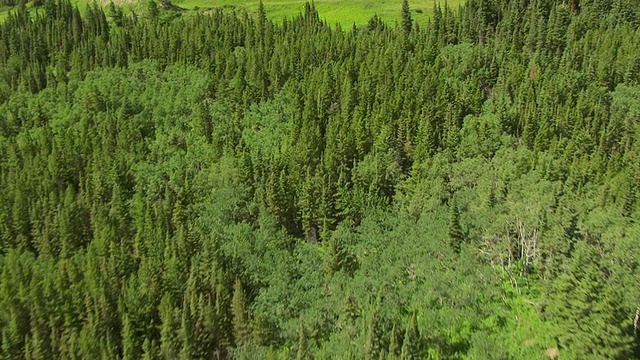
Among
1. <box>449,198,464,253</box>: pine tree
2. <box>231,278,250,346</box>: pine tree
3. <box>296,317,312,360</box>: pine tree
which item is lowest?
<box>231,278,250,346</box>: pine tree

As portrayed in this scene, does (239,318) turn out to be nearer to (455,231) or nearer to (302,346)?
(302,346)

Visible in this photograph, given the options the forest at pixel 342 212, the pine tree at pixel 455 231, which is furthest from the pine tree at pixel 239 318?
the pine tree at pixel 455 231

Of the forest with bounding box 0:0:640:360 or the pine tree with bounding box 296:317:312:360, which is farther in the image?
the forest with bounding box 0:0:640:360

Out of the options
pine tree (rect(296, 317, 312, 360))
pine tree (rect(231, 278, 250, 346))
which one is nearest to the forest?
pine tree (rect(231, 278, 250, 346))

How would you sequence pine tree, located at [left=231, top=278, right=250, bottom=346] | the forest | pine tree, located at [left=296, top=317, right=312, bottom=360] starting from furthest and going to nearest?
1. pine tree, located at [left=231, top=278, right=250, bottom=346]
2. the forest
3. pine tree, located at [left=296, top=317, right=312, bottom=360]

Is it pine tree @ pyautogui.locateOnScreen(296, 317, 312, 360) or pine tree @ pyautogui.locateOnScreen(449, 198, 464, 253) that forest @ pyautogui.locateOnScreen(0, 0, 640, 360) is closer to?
pine tree @ pyautogui.locateOnScreen(449, 198, 464, 253)

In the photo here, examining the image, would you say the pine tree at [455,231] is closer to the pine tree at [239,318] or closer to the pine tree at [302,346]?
Result: the pine tree at [302,346]

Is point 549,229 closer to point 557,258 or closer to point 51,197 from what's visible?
point 557,258

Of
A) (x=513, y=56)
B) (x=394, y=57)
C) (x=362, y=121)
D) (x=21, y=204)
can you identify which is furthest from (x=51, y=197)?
(x=513, y=56)
